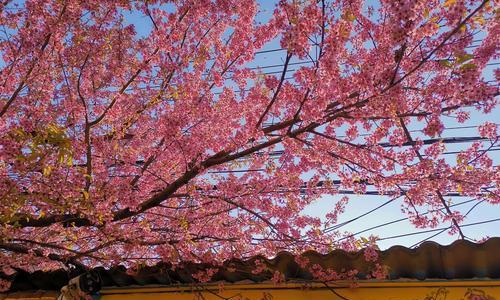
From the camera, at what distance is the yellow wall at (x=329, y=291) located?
3.94m

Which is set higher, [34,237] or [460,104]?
[460,104]

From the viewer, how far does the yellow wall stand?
12.9ft

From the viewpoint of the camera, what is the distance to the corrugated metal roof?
3920 millimetres

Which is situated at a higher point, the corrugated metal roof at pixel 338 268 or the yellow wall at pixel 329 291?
the corrugated metal roof at pixel 338 268

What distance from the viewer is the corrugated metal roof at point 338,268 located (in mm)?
3920

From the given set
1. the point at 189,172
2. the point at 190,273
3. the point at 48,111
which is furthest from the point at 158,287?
the point at 48,111

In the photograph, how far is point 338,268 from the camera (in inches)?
173

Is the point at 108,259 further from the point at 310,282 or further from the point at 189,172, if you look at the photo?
the point at 310,282

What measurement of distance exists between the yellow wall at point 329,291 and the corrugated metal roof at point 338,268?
2.8 inches

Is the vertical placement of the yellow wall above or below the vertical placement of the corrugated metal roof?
below

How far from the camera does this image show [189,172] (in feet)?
16.4

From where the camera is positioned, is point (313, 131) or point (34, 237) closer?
point (313, 131)

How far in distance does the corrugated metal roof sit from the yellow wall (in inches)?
2.8

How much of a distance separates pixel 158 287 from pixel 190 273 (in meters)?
0.45
